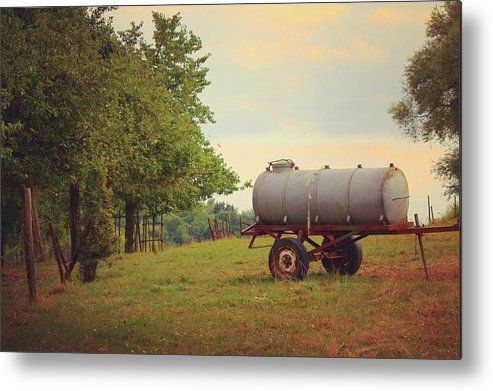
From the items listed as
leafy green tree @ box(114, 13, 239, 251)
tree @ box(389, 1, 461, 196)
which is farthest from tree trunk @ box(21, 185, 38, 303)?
tree @ box(389, 1, 461, 196)

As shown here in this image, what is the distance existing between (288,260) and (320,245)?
0.37m

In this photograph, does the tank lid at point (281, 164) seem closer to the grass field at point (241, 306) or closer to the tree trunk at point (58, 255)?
the grass field at point (241, 306)

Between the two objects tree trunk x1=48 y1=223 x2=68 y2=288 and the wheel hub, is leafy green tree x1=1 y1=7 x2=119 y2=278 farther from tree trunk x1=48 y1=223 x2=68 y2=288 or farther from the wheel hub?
the wheel hub

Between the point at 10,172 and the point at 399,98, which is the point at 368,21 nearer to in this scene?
the point at 399,98

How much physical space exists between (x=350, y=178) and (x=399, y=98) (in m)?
0.91

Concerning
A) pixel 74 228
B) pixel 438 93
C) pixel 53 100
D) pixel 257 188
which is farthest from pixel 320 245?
pixel 53 100

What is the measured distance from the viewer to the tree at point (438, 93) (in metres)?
8.72

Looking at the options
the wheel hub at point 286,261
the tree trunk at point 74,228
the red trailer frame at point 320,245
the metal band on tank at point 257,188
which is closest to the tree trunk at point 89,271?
the tree trunk at point 74,228

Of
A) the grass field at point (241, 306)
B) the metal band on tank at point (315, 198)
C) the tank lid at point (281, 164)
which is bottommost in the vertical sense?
the grass field at point (241, 306)

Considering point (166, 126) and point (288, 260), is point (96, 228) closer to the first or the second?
point (166, 126)

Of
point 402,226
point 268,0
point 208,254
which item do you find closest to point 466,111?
point 402,226

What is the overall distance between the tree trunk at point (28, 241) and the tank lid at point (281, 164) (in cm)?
256

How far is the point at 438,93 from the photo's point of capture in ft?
29.3

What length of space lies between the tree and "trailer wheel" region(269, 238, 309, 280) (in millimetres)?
1589
